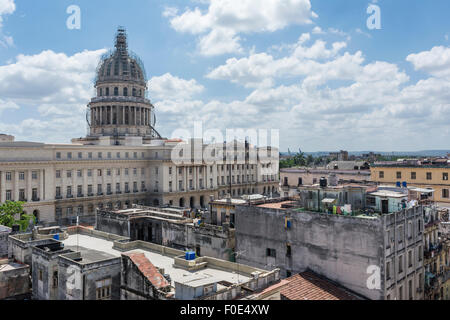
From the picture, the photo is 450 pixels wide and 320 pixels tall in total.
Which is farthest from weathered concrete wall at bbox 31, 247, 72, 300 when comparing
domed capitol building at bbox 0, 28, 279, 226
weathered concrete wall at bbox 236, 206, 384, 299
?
domed capitol building at bbox 0, 28, 279, 226

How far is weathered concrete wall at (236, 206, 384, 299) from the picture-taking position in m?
29.2

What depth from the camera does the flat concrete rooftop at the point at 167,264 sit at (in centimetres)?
2854

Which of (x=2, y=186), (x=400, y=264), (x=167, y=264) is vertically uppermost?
(x=2, y=186)

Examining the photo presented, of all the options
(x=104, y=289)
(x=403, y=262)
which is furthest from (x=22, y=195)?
(x=403, y=262)

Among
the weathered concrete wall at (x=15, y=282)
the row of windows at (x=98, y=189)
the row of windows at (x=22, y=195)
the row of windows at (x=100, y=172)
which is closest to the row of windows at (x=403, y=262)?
the weathered concrete wall at (x=15, y=282)

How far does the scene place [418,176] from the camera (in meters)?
66.5

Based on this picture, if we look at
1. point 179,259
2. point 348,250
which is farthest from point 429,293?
point 179,259

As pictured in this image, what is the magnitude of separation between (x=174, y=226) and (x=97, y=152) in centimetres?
4770

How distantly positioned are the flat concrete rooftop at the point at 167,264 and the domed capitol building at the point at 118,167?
51.8 ft

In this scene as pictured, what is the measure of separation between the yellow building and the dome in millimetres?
74917

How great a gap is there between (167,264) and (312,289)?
12689 millimetres

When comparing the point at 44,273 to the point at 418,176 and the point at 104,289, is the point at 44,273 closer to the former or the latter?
the point at 104,289

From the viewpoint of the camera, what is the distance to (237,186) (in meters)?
112

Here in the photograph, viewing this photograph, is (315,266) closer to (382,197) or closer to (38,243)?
(382,197)
